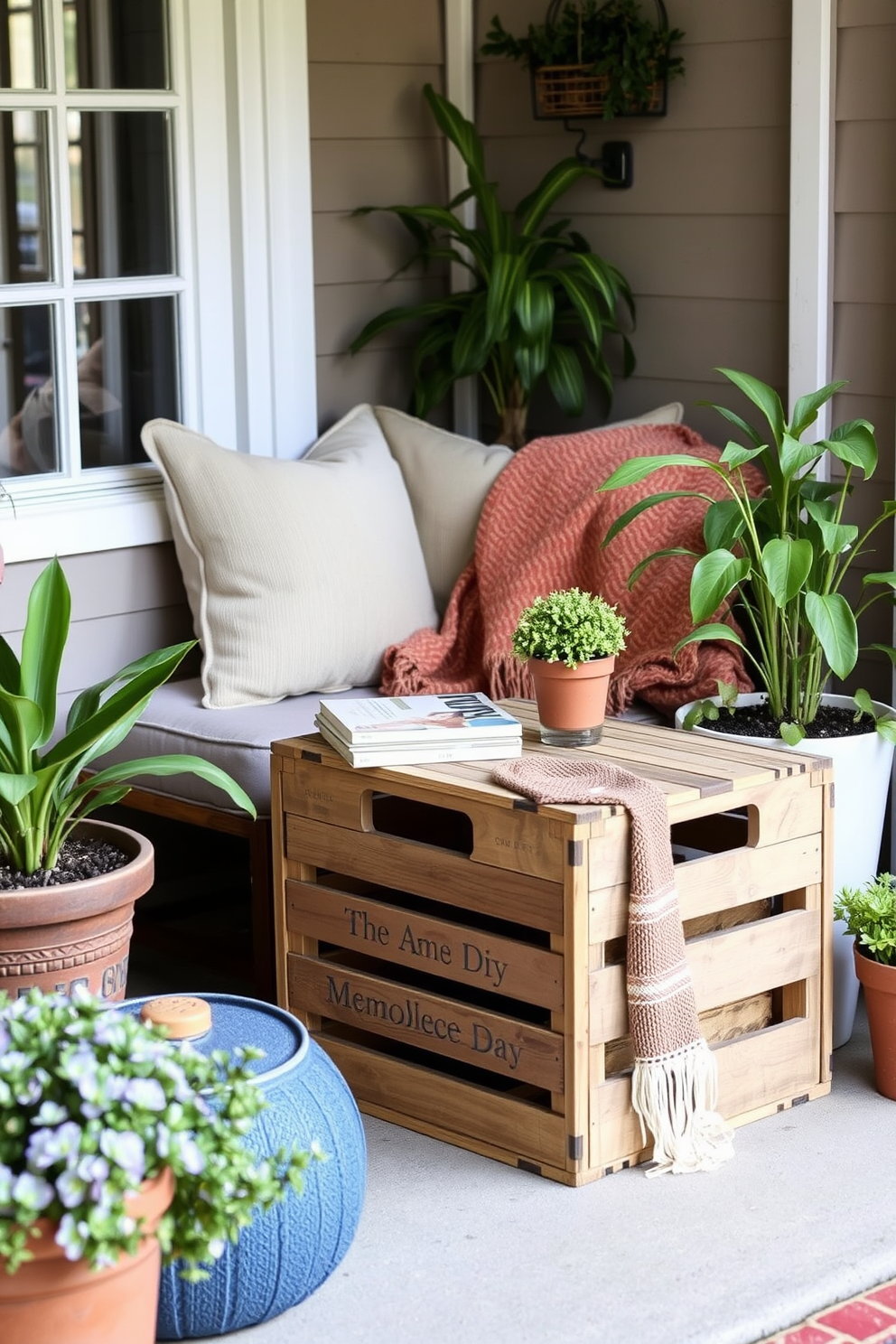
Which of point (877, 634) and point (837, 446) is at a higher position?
point (837, 446)

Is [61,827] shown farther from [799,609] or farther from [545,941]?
[799,609]

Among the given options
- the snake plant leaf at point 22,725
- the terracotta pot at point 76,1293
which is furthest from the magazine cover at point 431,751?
the terracotta pot at point 76,1293

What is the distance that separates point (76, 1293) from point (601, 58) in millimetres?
2593

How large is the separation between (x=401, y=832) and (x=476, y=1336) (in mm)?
1036

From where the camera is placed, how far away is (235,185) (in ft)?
11.2

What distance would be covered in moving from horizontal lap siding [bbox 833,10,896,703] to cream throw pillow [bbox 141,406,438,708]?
870mm

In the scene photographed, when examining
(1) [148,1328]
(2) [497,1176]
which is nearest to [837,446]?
(2) [497,1176]

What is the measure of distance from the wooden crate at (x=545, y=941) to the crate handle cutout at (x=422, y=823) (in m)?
0.12

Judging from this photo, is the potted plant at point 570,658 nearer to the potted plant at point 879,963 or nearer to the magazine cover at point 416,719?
the magazine cover at point 416,719

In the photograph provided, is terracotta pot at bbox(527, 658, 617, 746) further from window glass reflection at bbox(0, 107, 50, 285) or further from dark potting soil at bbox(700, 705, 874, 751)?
window glass reflection at bbox(0, 107, 50, 285)

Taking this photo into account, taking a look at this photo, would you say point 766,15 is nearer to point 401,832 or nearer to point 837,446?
point 837,446

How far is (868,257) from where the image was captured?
3.19m

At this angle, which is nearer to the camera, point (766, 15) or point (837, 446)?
point (837, 446)

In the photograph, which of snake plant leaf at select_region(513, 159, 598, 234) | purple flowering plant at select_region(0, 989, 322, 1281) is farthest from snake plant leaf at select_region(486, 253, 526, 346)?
purple flowering plant at select_region(0, 989, 322, 1281)
